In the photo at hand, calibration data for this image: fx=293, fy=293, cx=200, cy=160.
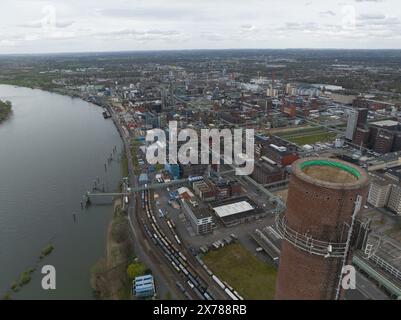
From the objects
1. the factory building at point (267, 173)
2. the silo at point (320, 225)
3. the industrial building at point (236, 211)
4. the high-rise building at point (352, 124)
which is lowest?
the industrial building at point (236, 211)

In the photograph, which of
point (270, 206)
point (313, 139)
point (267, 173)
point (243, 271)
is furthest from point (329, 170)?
point (313, 139)

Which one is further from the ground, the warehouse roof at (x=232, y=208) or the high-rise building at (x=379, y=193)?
the high-rise building at (x=379, y=193)

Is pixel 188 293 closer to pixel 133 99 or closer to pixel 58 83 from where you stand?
pixel 133 99

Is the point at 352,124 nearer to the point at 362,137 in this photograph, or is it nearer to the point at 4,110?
the point at 362,137

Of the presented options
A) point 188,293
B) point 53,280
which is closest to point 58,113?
point 53,280

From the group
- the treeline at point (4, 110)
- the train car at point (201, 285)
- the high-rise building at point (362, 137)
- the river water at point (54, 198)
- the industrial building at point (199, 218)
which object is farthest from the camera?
the treeline at point (4, 110)

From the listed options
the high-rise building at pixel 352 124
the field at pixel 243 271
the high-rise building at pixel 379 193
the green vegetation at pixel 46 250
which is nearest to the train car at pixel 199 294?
the field at pixel 243 271

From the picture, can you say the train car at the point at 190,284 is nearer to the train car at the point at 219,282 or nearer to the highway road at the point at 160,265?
the highway road at the point at 160,265
